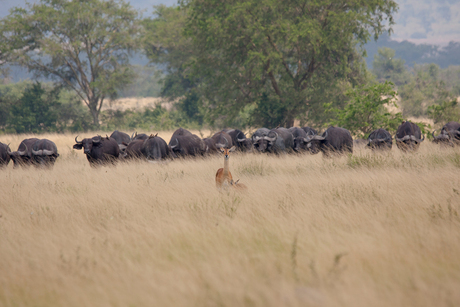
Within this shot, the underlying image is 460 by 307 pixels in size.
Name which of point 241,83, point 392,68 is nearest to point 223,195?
point 241,83

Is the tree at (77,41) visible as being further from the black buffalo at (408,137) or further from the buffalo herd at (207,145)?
the black buffalo at (408,137)

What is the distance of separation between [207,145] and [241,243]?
1069cm

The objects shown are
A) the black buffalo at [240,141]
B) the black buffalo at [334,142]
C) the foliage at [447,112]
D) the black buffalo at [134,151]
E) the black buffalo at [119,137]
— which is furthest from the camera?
the foliage at [447,112]

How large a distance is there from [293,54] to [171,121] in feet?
54.9

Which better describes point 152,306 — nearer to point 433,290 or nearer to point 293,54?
point 433,290

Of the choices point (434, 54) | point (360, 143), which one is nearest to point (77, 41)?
point (360, 143)

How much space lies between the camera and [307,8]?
2353cm

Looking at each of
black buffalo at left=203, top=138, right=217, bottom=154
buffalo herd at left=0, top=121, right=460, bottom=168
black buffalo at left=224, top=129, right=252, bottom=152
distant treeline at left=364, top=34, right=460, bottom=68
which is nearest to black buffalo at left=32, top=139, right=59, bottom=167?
buffalo herd at left=0, top=121, right=460, bottom=168

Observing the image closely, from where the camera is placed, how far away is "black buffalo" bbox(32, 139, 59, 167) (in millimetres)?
13156

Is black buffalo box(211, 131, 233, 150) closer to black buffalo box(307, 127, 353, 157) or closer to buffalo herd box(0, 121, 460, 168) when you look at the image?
buffalo herd box(0, 121, 460, 168)

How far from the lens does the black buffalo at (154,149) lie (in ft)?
43.0

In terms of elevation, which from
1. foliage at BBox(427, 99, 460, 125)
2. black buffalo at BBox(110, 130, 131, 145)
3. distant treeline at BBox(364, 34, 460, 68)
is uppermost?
distant treeline at BBox(364, 34, 460, 68)

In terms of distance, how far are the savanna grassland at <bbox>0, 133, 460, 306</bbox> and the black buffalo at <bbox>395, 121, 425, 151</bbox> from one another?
5.38m

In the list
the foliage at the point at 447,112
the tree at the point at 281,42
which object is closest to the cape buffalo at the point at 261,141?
the tree at the point at 281,42
